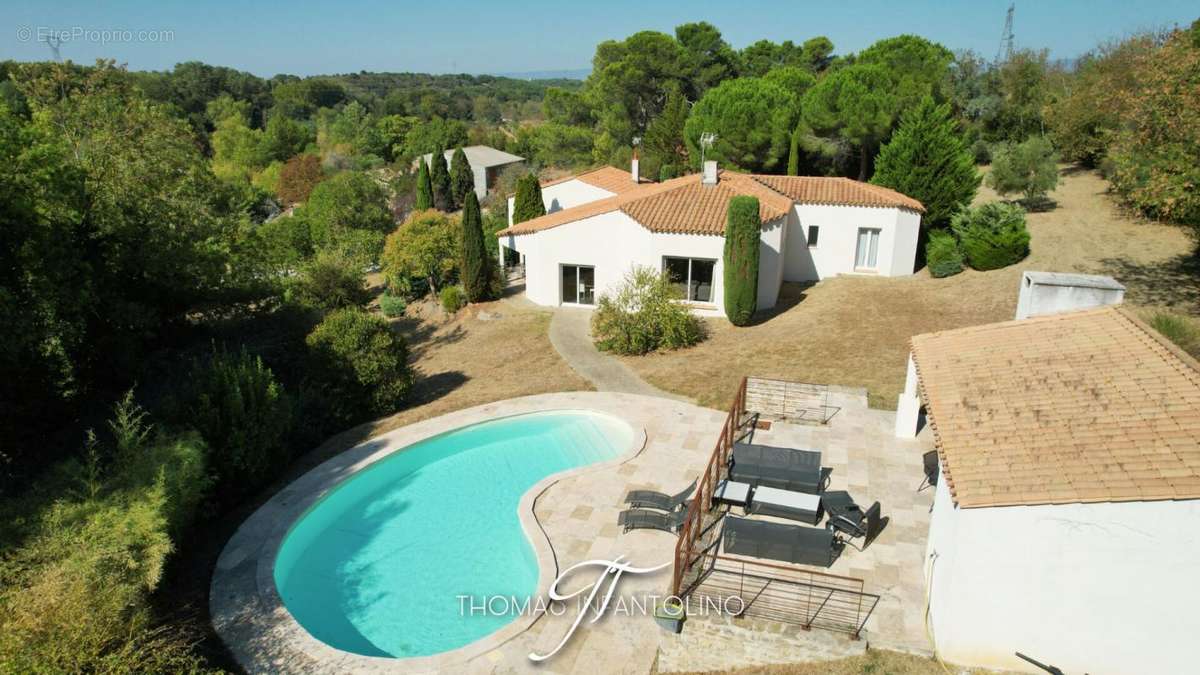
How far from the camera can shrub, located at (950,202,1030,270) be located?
28.6 metres

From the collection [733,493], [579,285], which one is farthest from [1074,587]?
[579,285]

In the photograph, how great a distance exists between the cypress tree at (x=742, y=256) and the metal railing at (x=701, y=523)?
10066mm

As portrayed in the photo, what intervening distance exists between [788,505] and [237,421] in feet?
41.2

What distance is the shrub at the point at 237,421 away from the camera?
15.9 metres

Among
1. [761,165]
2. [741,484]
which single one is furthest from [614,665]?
[761,165]

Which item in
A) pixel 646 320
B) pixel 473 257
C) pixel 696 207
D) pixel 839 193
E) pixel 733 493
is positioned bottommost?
pixel 733 493

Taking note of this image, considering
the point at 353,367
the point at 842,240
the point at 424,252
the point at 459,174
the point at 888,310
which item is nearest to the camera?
the point at 353,367

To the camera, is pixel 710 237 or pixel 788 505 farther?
pixel 710 237

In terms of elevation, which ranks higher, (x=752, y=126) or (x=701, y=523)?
(x=752, y=126)

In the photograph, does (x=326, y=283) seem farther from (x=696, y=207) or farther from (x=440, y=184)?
(x=440, y=184)

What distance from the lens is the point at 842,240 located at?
104 feet

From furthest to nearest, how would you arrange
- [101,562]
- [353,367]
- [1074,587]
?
[353,367] < [101,562] < [1074,587]

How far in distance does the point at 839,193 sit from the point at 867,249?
2.90m

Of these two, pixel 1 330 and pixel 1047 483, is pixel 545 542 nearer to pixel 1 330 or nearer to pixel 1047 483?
pixel 1047 483
